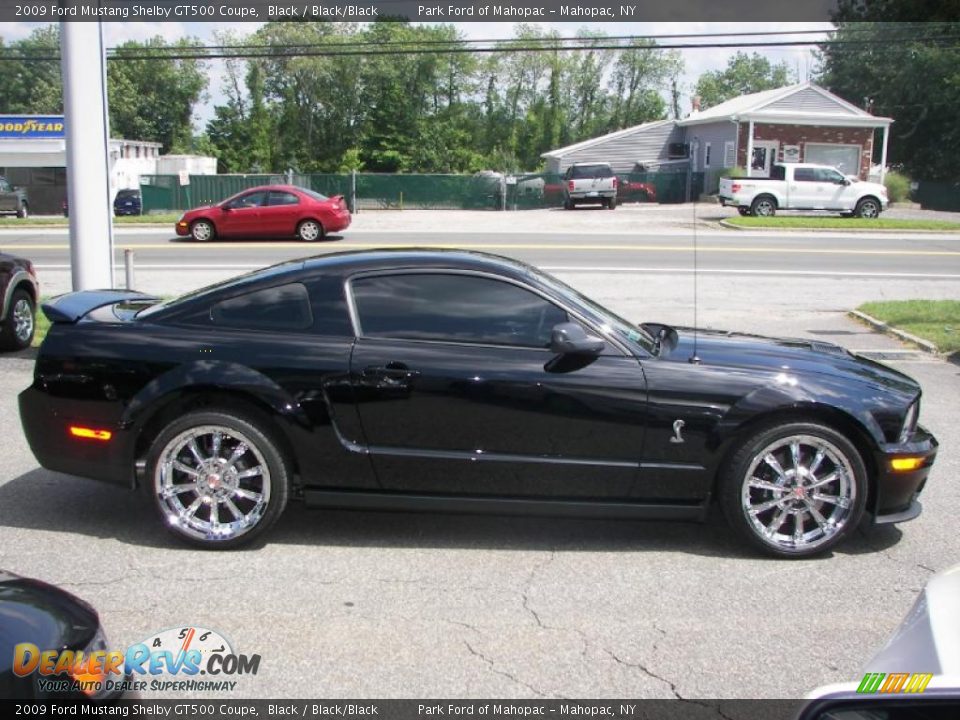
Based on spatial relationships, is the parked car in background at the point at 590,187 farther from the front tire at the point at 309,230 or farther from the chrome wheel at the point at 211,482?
the chrome wheel at the point at 211,482

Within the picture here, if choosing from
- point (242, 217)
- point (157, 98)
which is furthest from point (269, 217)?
point (157, 98)

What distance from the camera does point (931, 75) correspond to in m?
53.5

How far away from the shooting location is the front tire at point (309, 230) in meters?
26.6

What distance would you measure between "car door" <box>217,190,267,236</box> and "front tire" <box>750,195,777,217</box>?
60.4 ft

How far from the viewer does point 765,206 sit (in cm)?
3556

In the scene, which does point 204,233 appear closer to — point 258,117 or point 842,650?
point 842,650

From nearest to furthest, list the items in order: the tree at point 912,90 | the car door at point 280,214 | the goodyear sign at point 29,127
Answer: the car door at point 280,214
the goodyear sign at point 29,127
the tree at point 912,90

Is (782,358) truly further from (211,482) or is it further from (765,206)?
(765,206)

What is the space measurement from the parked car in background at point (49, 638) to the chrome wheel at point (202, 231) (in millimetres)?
25072

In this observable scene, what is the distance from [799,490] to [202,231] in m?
24.3

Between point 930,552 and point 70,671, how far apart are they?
4223 mm

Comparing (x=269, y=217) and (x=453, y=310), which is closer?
(x=453, y=310)

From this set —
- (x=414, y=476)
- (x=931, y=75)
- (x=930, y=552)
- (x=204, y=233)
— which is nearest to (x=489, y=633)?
(x=414, y=476)

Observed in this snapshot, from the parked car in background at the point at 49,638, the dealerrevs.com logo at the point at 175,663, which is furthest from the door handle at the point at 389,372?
the parked car in background at the point at 49,638
